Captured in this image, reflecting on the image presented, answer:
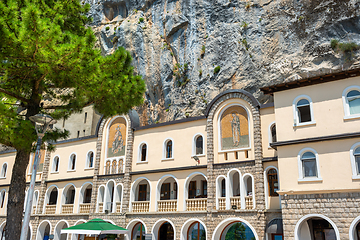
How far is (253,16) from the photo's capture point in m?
37.7

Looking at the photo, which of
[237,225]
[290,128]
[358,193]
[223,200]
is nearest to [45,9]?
Result: [290,128]

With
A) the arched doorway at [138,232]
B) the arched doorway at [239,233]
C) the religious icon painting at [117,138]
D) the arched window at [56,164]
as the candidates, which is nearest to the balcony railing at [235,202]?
the arched doorway at [239,233]

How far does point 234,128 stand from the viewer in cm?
2241

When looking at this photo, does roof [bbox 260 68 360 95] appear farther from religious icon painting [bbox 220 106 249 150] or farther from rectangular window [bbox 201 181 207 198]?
rectangular window [bbox 201 181 207 198]

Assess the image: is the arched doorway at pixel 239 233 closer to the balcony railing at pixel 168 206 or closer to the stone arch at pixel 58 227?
the balcony railing at pixel 168 206

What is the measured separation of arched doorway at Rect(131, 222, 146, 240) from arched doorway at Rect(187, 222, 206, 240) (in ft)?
12.8

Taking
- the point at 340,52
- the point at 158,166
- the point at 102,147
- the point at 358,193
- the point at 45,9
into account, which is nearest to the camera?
the point at 45,9

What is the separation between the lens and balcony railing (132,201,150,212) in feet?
80.1

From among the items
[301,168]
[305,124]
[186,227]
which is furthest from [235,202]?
[305,124]

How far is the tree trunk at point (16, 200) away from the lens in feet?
40.3

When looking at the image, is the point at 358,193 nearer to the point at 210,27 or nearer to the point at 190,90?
the point at 190,90

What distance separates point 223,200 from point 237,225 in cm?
573

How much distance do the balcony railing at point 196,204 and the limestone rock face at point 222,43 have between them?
49.4 feet

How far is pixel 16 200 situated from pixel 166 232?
1553 cm
